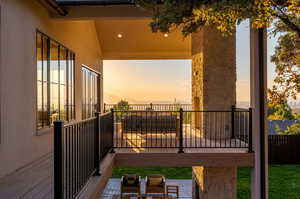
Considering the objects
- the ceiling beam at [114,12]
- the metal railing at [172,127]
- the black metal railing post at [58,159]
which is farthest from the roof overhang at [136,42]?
the black metal railing post at [58,159]

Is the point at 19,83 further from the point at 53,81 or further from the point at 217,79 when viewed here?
the point at 217,79

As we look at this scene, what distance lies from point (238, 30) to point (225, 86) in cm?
168

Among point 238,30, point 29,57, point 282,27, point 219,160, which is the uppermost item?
point 238,30

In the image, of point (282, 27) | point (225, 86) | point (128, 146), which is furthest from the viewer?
point (225, 86)

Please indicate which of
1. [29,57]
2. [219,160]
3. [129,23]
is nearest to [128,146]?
[219,160]

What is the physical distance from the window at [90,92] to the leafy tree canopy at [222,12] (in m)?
6.76

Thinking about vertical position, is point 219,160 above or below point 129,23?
below

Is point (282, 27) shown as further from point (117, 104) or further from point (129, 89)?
point (129, 89)

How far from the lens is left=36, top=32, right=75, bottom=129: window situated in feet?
20.6

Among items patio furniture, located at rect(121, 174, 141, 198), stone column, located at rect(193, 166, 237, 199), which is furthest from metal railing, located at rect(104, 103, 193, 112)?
stone column, located at rect(193, 166, 237, 199)

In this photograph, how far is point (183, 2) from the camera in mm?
3695

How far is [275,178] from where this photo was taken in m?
12.0

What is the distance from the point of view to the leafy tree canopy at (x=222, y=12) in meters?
3.38

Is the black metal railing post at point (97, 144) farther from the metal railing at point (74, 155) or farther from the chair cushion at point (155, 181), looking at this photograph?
the chair cushion at point (155, 181)
